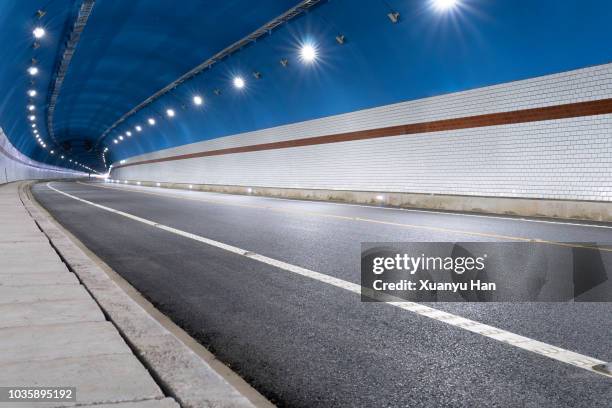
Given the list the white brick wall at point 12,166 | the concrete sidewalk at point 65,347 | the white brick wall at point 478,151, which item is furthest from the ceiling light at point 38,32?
the white brick wall at point 12,166

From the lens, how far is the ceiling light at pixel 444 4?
13.5 metres

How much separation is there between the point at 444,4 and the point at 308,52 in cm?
676

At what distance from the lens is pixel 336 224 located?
11320 mm

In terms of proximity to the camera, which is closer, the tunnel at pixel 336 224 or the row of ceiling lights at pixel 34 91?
the tunnel at pixel 336 224

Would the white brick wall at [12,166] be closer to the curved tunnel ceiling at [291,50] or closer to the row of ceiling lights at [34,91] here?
the row of ceiling lights at [34,91]

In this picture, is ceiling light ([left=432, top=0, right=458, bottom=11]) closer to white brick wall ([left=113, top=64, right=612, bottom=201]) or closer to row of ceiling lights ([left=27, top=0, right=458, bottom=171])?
row of ceiling lights ([left=27, top=0, right=458, bottom=171])

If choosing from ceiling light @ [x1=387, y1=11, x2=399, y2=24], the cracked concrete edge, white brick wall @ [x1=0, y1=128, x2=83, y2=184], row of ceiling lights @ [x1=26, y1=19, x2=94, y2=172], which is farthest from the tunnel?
white brick wall @ [x1=0, y1=128, x2=83, y2=184]

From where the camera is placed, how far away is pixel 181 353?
124 inches

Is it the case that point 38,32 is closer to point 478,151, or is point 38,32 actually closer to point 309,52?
point 309,52

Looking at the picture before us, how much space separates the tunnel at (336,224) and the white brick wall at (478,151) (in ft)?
0.21

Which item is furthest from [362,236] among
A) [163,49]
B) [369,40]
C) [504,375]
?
[163,49]

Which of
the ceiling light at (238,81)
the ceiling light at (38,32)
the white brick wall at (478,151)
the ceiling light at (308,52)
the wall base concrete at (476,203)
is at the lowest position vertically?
the wall base concrete at (476,203)

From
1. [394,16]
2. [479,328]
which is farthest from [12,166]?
[479,328]

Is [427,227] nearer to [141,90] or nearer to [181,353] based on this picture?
[181,353]
